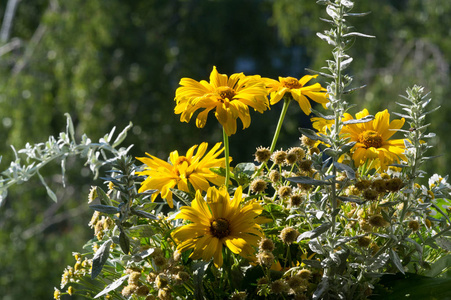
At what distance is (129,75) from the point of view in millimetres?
3906

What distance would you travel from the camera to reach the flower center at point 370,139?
0.59 meters

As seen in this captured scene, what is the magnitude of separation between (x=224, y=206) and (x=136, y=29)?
3.46 meters

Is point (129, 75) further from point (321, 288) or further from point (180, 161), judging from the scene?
point (321, 288)

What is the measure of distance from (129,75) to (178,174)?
3.38 m

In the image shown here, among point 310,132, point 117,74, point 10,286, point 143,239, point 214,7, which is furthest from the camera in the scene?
point 214,7

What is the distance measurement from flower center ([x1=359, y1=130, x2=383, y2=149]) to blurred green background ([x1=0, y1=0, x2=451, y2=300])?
8.14ft

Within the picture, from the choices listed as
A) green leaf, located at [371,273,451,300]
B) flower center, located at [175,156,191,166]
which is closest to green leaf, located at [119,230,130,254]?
flower center, located at [175,156,191,166]

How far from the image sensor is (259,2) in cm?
474

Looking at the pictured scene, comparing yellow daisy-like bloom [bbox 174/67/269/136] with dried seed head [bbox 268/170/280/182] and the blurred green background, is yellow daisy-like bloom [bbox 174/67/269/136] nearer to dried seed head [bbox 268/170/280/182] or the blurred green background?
dried seed head [bbox 268/170/280/182]

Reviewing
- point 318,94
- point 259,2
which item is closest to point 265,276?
point 318,94

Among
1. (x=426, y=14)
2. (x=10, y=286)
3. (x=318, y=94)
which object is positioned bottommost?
(x=10, y=286)

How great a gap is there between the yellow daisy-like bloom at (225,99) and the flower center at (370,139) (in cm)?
9

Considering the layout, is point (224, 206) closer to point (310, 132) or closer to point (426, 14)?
point (310, 132)

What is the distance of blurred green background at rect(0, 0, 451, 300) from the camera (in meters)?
3.20
